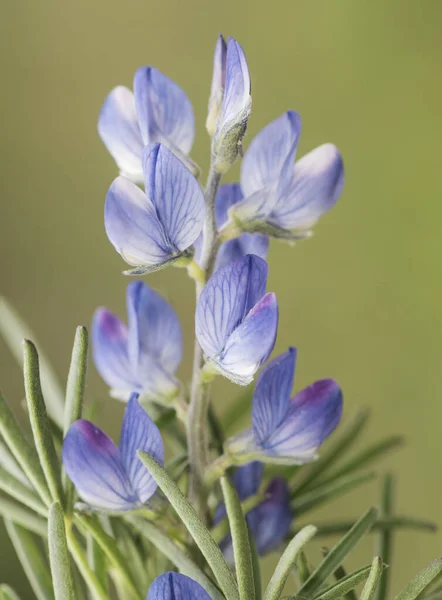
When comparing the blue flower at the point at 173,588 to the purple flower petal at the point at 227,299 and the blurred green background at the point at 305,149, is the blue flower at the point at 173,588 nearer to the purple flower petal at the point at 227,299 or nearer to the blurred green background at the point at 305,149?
the purple flower petal at the point at 227,299

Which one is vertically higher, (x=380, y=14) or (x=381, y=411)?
(x=380, y=14)

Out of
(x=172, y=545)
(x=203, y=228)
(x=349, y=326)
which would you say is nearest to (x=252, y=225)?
(x=203, y=228)

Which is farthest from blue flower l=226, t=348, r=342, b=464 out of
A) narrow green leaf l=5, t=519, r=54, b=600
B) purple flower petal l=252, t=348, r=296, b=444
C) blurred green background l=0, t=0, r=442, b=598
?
blurred green background l=0, t=0, r=442, b=598

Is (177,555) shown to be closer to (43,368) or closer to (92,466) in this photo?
(92,466)

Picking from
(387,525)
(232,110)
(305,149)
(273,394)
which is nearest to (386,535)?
(387,525)

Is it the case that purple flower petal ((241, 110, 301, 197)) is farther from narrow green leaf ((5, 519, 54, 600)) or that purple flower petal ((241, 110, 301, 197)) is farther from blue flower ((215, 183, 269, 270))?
narrow green leaf ((5, 519, 54, 600))

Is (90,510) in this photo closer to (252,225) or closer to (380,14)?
(252,225)
